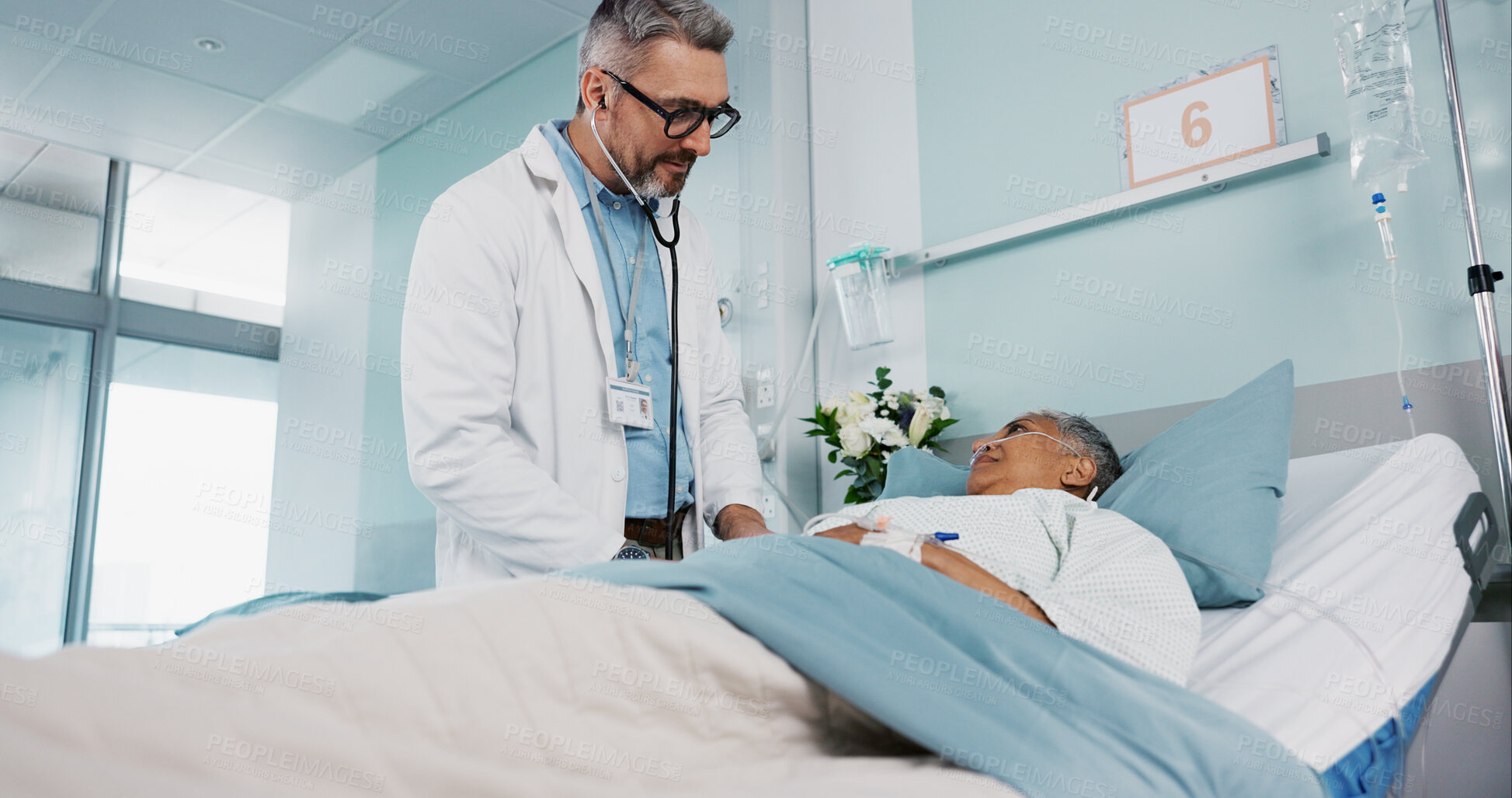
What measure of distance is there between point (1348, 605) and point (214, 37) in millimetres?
3570

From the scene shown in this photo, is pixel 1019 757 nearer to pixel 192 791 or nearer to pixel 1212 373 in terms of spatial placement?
pixel 192 791

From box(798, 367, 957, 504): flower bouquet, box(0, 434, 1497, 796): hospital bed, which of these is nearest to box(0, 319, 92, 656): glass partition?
box(798, 367, 957, 504): flower bouquet

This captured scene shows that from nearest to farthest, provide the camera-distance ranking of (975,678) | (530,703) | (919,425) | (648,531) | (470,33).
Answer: (530,703), (975,678), (648,531), (919,425), (470,33)

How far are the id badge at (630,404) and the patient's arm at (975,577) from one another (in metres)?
0.56

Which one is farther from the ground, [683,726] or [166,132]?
[166,132]

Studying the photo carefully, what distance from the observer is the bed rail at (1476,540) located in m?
1.45

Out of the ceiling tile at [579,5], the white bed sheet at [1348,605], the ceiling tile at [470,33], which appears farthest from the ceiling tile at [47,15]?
the white bed sheet at [1348,605]

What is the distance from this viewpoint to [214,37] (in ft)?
10.6

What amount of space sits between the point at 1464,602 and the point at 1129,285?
0.98m

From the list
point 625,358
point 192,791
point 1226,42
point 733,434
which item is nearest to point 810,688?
point 192,791

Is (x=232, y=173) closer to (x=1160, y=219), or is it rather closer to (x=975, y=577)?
(x=1160, y=219)

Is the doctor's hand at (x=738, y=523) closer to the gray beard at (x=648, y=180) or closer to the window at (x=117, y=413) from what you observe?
the gray beard at (x=648, y=180)

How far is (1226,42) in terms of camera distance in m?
2.09

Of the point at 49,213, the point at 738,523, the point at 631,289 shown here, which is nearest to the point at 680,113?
the point at 631,289
